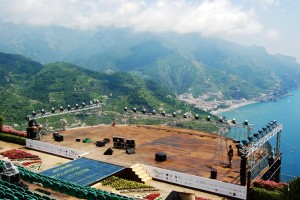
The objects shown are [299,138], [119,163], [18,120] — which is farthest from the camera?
[299,138]

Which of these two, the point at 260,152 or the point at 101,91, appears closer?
the point at 260,152

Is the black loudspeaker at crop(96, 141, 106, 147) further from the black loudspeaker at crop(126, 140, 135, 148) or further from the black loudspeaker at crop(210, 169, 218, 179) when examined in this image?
the black loudspeaker at crop(210, 169, 218, 179)

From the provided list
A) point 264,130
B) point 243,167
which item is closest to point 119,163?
point 243,167

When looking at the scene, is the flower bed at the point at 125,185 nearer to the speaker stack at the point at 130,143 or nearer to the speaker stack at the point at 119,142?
the speaker stack at the point at 130,143

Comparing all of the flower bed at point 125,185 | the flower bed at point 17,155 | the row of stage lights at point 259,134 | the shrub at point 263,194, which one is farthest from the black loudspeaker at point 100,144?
the shrub at point 263,194

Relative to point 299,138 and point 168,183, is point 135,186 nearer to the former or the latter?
point 168,183

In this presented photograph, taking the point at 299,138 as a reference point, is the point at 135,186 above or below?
above

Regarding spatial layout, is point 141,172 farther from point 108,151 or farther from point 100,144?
point 100,144

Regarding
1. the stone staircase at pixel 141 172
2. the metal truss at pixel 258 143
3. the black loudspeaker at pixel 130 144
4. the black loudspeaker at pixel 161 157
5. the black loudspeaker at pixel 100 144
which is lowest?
the stone staircase at pixel 141 172
